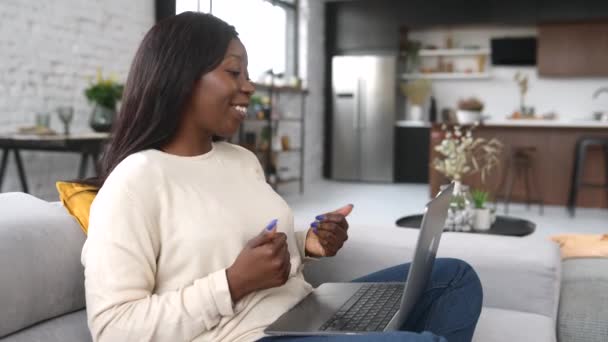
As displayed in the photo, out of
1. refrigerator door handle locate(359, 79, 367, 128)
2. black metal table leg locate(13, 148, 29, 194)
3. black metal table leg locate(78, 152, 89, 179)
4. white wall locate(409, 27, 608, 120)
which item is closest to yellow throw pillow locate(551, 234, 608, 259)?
black metal table leg locate(78, 152, 89, 179)

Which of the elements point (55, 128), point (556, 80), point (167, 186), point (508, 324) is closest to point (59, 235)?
point (167, 186)

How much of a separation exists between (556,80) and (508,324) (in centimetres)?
758

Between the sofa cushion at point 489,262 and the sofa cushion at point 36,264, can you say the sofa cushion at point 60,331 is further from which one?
the sofa cushion at point 489,262

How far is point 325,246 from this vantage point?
1.45 metres

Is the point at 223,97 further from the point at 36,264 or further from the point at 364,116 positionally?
the point at 364,116

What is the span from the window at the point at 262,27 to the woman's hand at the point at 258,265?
5247mm

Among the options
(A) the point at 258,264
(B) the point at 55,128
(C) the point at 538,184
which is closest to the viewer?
(A) the point at 258,264

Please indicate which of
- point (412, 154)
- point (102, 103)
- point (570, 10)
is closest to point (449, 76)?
point (412, 154)

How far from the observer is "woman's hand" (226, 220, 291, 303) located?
1.08m

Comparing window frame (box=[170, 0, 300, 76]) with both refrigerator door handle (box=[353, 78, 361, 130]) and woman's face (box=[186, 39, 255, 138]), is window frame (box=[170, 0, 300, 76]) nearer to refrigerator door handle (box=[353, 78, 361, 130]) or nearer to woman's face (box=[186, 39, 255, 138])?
refrigerator door handle (box=[353, 78, 361, 130])

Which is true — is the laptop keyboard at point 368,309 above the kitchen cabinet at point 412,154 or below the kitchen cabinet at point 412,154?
above

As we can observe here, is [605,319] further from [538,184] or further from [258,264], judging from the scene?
[538,184]

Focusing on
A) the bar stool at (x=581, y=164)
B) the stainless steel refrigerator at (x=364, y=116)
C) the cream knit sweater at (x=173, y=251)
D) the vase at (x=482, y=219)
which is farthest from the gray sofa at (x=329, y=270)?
the stainless steel refrigerator at (x=364, y=116)

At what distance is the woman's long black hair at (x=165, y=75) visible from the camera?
48.0 inches
